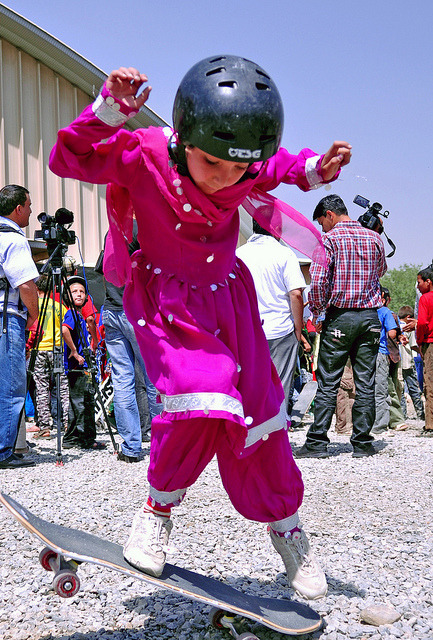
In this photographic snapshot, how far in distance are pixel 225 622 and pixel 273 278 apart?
3.64 meters

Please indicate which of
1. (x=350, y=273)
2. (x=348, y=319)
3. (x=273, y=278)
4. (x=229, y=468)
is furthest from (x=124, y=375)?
(x=229, y=468)

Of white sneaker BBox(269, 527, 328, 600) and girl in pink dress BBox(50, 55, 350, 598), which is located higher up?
girl in pink dress BBox(50, 55, 350, 598)

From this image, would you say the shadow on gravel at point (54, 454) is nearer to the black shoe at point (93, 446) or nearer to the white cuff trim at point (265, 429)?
the black shoe at point (93, 446)

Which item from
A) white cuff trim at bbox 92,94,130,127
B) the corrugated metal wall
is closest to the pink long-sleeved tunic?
white cuff trim at bbox 92,94,130,127

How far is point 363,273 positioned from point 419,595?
140 inches

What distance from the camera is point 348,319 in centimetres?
583

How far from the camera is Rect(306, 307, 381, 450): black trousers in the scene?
5.83 metres

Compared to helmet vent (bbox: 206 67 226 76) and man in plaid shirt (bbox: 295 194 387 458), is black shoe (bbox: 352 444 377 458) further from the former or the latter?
helmet vent (bbox: 206 67 226 76)

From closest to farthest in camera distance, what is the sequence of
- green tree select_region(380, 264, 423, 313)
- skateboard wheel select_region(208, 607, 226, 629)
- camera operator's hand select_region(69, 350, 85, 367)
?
skateboard wheel select_region(208, 607, 226, 629)
camera operator's hand select_region(69, 350, 85, 367)
green tree select_region(380, 264, 423, 313)

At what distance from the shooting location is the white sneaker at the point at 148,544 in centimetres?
216

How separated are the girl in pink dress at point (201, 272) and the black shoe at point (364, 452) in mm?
3727

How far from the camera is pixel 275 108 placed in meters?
2.00

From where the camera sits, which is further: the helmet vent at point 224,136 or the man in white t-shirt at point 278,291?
the man in white t-shirt at point 278,291

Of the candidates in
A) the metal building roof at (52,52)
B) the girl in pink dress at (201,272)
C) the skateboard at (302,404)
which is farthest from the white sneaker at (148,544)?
the metal building roof at (52,52)
